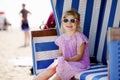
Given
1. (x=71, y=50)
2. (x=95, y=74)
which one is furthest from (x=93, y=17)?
(x=95, y=74)

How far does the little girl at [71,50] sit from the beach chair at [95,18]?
274 mm

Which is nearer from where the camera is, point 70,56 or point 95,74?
point 95,74

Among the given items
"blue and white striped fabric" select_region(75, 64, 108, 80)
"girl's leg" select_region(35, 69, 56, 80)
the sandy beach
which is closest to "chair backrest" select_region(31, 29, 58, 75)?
"girl's leg" select_region(35, 69, 56, 80)

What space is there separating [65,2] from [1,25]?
13.3m

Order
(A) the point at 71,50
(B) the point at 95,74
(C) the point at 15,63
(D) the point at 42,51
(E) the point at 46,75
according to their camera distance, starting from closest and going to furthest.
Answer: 1. (B) the point at 95,74
2. (E) the point at 46,75
3. (A) the point at 71,50
4. (D) the point at 42,51
5. (C) the point at 15,63

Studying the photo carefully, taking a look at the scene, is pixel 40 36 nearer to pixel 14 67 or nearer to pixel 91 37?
pixel 91 37

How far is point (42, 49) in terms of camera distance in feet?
13.5

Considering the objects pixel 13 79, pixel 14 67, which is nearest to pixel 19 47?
pixel 14 67

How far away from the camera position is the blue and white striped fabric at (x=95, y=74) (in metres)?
3.27

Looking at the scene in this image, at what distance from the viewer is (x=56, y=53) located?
4168mm

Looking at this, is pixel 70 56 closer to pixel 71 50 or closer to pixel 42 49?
pixel 71 50

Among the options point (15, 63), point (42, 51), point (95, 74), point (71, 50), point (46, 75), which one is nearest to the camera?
point (95, 74)

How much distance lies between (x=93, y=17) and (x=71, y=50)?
1.98 ft

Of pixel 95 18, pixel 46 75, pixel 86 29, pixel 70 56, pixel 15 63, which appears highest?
pixel 95 18
